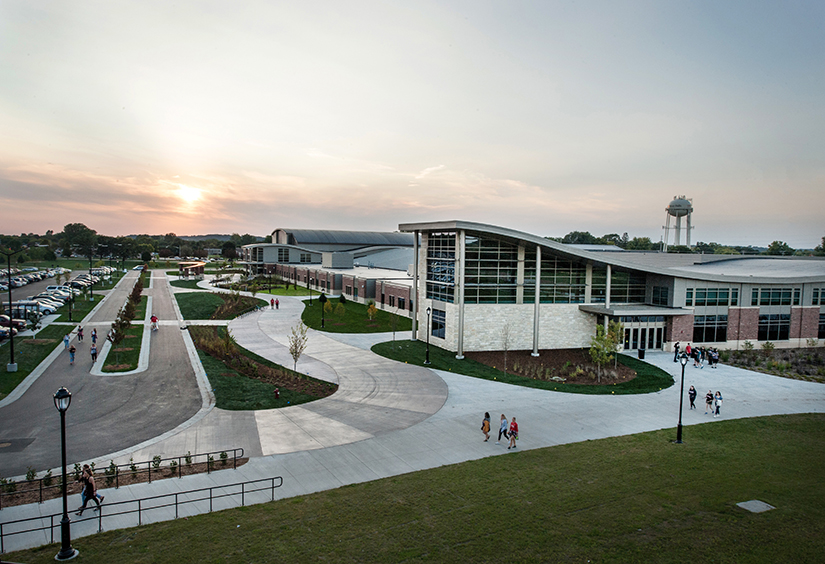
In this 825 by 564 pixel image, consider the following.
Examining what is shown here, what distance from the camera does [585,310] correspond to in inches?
1569

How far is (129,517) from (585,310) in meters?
34.8

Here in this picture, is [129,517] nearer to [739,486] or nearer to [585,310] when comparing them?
[739,486]

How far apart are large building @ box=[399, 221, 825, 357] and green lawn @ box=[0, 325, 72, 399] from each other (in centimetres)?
2548

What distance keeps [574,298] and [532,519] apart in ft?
95.5

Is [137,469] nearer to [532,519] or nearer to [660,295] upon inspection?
[532,519]

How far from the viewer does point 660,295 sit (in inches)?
1606

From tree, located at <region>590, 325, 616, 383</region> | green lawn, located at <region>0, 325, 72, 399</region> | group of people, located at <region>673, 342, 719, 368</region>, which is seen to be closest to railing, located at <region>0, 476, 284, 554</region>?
green lawn, located at <region>0, 325, 72, 399</region>

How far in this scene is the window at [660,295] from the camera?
40.2 meters

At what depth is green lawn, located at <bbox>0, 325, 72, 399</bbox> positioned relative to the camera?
27.3 m

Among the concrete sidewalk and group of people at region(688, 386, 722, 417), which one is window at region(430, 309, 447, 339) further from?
group of people at region(688, 386, 722, 417)

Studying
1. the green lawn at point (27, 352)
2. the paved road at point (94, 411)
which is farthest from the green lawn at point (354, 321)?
the green lawn at point (27, 352)

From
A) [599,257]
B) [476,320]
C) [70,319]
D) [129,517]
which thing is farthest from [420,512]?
[70,319]

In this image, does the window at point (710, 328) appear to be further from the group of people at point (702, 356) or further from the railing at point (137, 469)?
the railing at point (137, 469)

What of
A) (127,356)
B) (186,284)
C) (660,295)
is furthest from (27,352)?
(186,284)
